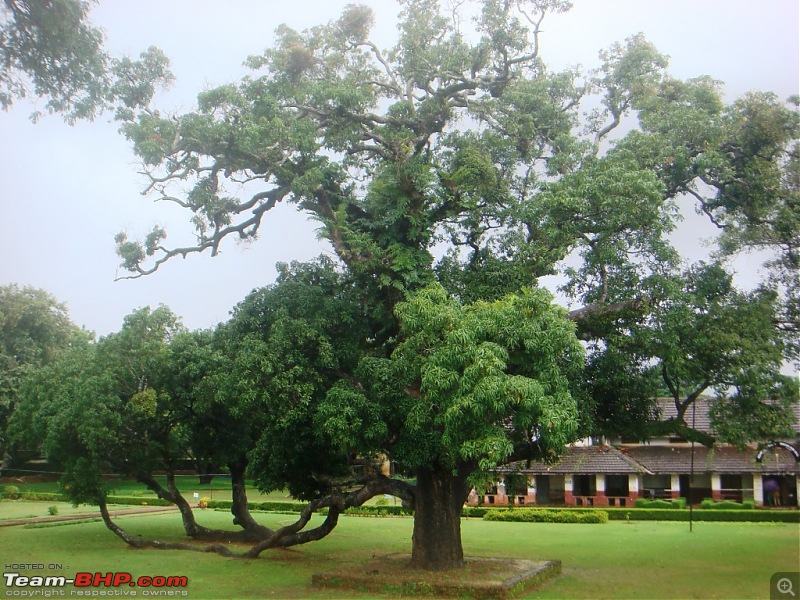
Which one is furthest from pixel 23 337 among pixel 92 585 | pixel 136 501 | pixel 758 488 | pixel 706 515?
pixel 758 488

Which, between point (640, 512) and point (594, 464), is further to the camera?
point (594, 464)

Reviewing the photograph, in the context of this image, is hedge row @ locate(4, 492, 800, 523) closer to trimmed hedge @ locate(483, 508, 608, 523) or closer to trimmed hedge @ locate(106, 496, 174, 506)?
trimmed hedge @ locate(483, 508, 608, 523)

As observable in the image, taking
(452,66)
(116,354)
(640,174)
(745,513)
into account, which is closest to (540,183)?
(640,174)

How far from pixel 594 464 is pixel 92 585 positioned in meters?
24.9

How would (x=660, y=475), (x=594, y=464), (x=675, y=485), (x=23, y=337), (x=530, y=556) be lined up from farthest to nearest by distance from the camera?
(x=23, y=337) < (x=660, y=475) < (x=594, y=464) < (x=675, y=485) < (x=530, y=556)

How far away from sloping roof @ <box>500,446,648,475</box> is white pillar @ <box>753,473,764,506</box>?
440cm

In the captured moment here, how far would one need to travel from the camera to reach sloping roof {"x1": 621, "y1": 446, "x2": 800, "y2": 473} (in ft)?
96.8

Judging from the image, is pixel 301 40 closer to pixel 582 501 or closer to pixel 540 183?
pixel 540 183

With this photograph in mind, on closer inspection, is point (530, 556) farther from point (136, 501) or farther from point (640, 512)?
point (136, 501)

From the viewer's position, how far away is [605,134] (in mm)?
15836

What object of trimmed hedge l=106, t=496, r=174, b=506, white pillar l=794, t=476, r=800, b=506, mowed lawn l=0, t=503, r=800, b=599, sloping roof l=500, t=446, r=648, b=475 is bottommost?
trimmed hedge l=106, t=496, r=174, b=506

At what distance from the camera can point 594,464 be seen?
32.2m

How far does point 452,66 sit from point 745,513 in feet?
68.1

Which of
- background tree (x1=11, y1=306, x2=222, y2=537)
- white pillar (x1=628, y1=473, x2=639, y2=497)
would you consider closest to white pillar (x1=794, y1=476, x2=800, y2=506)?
white pillar (x1=628, y1=473, x2=639, y2=497)
